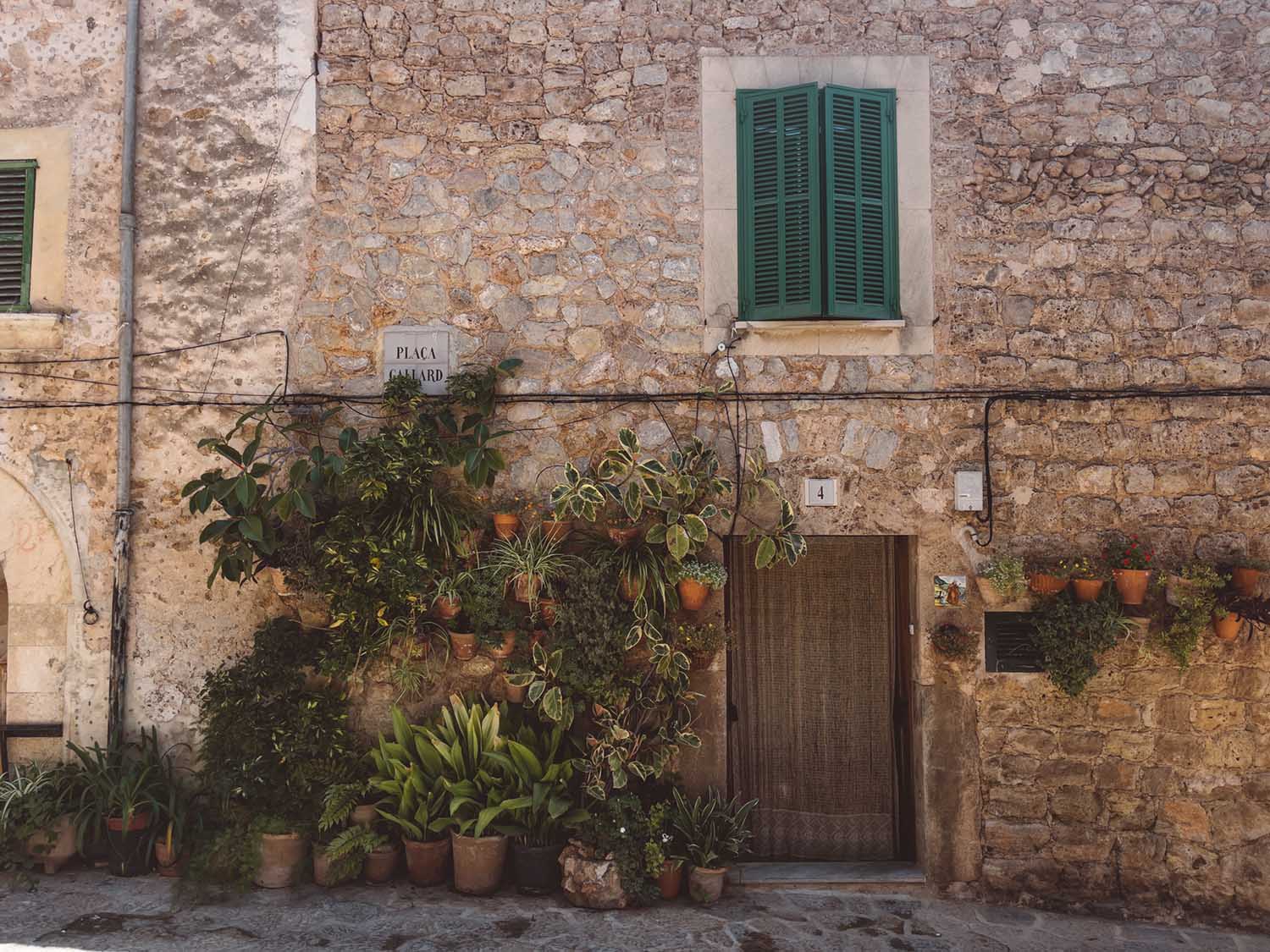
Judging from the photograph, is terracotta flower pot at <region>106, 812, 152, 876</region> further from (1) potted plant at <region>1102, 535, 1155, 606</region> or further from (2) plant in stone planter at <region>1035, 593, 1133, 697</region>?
(1) potted plant at <region>1102, 535, 1155, 606</region>

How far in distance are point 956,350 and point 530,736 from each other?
138 inches

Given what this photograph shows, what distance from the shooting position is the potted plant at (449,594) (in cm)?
508

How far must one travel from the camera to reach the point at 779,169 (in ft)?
17.6

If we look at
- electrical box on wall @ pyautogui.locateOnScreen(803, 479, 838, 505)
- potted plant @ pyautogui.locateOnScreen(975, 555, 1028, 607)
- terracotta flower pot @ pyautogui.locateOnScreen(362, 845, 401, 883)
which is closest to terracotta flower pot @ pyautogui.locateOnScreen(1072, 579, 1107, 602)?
potted plant @ pyautogui.locateOnScreen(975, 555, 1028, 607)

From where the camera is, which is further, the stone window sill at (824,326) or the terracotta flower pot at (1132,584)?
the stone window sill at (824,326)

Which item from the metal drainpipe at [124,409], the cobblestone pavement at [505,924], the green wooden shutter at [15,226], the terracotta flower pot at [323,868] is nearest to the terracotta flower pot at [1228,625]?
the cobblestone pavement at [505,924]

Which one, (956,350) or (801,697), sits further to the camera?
(801,697)

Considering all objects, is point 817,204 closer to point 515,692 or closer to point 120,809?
point 515,692

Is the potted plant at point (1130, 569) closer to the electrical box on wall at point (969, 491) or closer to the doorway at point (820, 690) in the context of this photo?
the electrical box on wall at point (969, 491)

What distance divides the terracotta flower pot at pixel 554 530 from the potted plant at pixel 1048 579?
282 cm

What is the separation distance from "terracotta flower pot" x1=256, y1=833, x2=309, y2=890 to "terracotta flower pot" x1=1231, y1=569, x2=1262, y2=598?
5627mm

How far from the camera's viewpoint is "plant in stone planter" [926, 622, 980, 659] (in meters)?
5.16

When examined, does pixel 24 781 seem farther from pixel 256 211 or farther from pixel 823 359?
pixel 823 359

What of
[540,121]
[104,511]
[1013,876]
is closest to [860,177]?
[540,121]
